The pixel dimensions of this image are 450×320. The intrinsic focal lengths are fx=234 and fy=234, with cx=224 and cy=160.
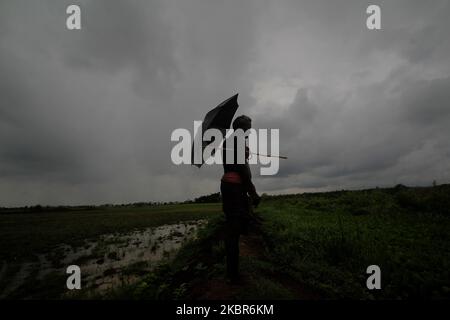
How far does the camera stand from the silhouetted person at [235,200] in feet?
13.6

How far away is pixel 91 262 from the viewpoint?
10695mm

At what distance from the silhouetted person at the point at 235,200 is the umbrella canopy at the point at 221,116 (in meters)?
0.33

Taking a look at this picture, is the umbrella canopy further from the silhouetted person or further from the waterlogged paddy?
the waterlogged paddy

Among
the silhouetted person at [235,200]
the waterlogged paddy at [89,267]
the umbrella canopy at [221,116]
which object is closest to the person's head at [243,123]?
the silhouetted person at [235,200]

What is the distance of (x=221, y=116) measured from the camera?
4609mm

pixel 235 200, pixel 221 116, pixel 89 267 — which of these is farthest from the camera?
pixel 89 267

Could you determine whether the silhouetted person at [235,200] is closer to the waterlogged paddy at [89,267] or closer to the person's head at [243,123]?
the person's head at [243,123]

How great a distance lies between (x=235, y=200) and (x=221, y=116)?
1657mm

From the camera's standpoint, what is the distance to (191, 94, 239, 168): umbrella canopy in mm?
4496

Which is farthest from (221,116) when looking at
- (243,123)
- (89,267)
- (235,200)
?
(89,267)

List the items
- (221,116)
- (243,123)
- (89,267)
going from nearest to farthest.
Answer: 1. (243,123)
2. (221,116)
3. (89,267)

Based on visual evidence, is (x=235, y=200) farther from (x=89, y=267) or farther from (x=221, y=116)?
(x=89, y=267)
